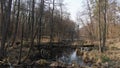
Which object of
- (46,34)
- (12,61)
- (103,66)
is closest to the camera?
(103,66)

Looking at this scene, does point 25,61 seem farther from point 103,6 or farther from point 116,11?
point 116,11

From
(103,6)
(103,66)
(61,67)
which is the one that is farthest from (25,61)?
(103,6)

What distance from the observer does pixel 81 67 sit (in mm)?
19469

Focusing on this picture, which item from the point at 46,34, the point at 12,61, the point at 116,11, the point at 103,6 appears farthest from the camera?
the point at 46,34

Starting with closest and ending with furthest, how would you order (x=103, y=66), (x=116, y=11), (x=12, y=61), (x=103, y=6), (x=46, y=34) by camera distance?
1. (x=103, y=66)
2. (x=12, y=61)
3. (x=103, y=6)
4. (x=116, y=11)
5. (x=46, y=34)

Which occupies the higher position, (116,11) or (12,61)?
(116,11)

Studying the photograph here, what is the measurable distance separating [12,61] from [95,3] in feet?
51.2

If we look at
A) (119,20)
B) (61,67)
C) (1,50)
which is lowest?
(61,67)

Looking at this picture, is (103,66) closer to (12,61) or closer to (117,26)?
(12,61)

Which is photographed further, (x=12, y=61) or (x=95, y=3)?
(x=95, y=3)

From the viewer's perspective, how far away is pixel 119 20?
2023 inches

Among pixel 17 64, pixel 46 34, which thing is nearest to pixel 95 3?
pixel 17 64

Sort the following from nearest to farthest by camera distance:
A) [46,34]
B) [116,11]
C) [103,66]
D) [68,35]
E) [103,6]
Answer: [103,66] < [103,6] < [116,11] < [46,34] < [68,35]

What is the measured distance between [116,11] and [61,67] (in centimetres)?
3341
